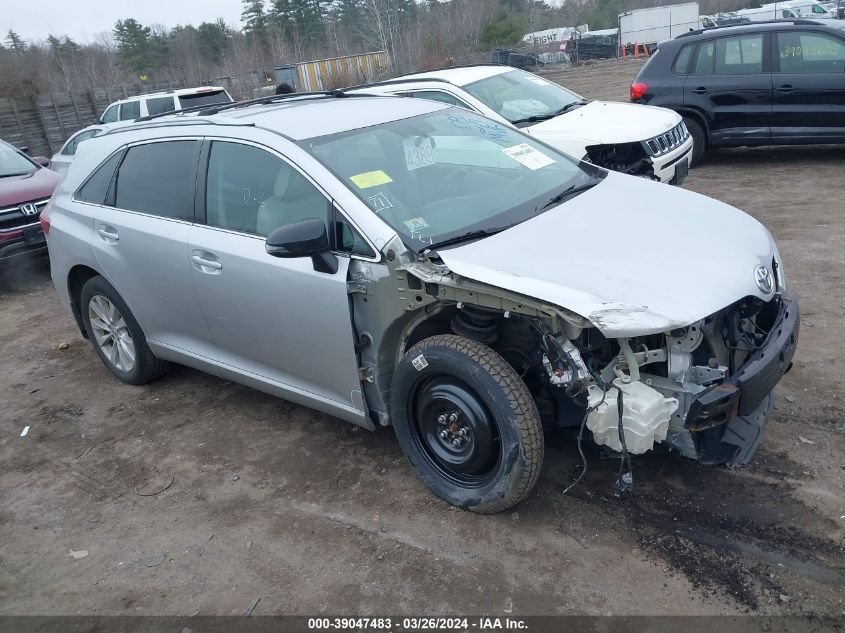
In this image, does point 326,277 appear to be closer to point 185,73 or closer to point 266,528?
point 266,528

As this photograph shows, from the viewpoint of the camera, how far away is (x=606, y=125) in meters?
7.48

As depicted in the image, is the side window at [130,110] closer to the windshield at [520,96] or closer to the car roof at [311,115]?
the windshield at [520,96]

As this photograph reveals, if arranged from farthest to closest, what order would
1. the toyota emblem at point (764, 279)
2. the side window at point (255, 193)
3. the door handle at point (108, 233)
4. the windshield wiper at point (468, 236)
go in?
1. the door handle at point (108, 233)
2. the side window at point (255, 193)
3. the windshield wiper at point (468, 236)
4. the toyota emblem at point (764, 279)

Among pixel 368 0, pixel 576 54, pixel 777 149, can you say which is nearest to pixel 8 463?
pixel 777 149

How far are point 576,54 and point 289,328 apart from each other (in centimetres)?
3597

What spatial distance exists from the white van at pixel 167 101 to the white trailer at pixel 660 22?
2773 cm

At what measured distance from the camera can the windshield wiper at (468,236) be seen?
3.25m

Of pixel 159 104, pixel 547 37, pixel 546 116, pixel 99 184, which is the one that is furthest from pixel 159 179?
pixel 547 37

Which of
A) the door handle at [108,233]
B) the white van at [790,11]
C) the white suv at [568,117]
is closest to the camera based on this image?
the door handle at [108,233]

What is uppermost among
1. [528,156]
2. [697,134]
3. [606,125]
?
[528,156]

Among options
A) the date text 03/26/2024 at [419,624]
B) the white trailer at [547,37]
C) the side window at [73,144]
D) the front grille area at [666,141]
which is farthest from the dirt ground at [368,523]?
the white trailer at [547,37]

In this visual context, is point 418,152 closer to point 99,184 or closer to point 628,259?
point 628,259

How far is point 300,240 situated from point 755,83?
788 cm

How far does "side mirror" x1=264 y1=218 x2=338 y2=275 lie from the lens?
10.5ft
